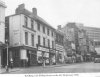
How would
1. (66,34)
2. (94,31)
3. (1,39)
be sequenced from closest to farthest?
(94,31) < (66,34) < (1,39)

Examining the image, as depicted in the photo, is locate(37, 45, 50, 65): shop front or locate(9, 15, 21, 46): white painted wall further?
locate(37, 45, 50, 65): shop front

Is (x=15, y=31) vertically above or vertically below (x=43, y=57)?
above

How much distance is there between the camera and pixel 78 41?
476 centimetres

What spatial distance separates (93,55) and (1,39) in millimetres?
3303

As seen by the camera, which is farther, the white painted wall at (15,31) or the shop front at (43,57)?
the shop front at (43,57)

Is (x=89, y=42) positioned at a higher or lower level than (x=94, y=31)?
lower

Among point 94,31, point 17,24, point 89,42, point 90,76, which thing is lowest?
point 90,76

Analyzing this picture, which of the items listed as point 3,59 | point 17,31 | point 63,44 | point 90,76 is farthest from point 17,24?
point 90,76

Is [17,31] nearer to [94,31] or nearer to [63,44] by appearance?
[63,44]

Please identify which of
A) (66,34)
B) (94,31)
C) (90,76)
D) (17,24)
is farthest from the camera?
(17,24)

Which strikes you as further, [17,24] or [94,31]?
[17,24]

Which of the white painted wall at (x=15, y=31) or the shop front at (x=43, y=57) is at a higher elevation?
the white painted wall at (x=15, y=31)

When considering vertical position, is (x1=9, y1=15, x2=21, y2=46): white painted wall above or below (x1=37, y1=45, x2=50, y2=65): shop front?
above

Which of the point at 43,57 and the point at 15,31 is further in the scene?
the point at 43,57
